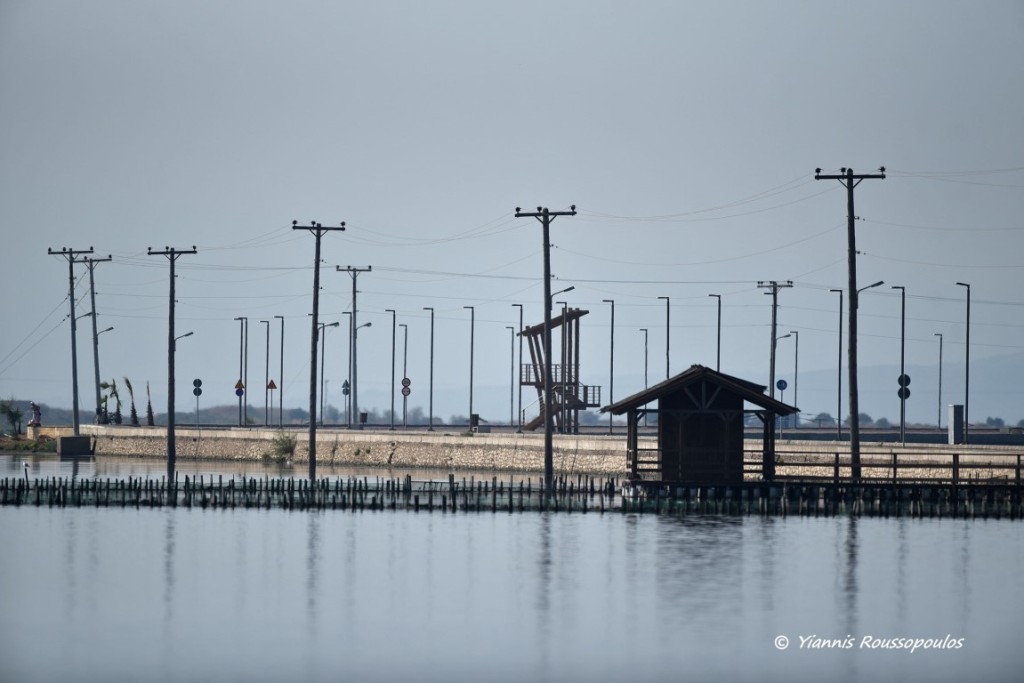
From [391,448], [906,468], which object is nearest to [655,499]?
[906,468]

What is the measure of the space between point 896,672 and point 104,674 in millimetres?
17233

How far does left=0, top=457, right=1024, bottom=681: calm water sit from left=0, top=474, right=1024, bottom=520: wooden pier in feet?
2.64

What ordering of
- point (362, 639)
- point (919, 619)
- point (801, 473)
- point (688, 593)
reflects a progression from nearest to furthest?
point (362, 639) < point (919, 619) < point (688, 593) < point (801, 473)

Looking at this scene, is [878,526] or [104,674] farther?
[878,526]

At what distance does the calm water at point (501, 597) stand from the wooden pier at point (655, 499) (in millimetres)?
804

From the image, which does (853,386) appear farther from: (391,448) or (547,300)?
(391,448)

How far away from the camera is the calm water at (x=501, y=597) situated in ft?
125

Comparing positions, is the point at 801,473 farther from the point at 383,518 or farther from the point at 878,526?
the point at 383,518

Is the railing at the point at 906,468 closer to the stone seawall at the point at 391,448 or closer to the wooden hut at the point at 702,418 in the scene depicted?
the wooden hut at the point at 702,418

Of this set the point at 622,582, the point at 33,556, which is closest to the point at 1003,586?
the point at 622,582

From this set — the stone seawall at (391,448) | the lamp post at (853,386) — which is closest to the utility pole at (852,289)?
the lamp post at (853,386)

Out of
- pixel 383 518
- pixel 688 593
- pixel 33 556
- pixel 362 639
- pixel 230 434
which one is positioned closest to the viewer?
pixel 362 639

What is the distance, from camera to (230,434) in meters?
123

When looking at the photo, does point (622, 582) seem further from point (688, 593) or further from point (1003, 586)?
point (1003, 586)
